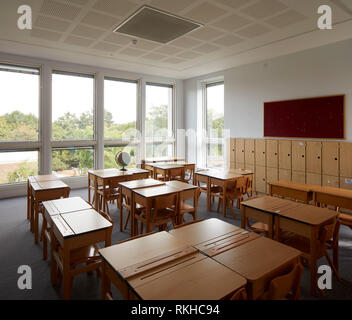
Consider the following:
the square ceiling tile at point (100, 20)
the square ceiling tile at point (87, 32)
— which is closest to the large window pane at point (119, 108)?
the square ceiling tile at point (87, 32)

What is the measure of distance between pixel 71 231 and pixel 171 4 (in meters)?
3.12

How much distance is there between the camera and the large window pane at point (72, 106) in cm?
647

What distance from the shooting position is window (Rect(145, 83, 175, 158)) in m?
8.06

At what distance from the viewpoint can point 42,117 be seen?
6.21 m

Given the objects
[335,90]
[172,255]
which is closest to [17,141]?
[172,255]

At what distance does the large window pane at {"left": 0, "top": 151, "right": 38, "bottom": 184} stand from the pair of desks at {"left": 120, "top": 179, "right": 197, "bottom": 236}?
3.65m

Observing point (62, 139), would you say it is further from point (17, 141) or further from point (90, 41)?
point (90, 41)

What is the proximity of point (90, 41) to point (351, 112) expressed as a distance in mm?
5121

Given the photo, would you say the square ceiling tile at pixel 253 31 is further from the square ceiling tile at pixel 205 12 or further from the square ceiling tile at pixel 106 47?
the square ceiling tile at pixel 106 47

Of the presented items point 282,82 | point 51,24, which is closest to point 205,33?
point 282,82

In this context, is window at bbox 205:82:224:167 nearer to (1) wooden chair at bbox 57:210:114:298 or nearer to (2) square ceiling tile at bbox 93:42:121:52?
(2) square ceiling tile at bbox 93:42:121:52

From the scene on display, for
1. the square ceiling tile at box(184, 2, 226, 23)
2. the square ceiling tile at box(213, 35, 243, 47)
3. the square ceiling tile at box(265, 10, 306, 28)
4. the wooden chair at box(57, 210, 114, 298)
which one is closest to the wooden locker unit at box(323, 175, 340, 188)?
the square ceiling tile at box(265, 10, 306, 28)

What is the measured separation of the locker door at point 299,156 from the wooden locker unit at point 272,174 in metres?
0.43
